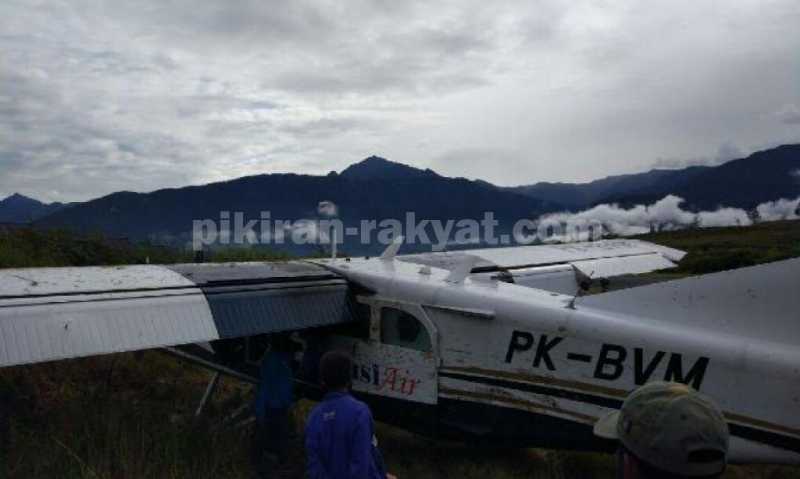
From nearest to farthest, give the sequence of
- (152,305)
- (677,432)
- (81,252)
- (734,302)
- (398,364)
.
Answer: (677,432)
(734,302)
(152,305)
(398,364)
(81,252)

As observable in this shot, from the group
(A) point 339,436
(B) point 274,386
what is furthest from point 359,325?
(A) point 339,436

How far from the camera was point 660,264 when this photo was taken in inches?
501

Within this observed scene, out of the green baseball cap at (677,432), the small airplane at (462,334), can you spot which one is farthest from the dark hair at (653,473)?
the small airplane at (462,334)

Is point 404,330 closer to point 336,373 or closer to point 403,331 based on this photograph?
point 403,331

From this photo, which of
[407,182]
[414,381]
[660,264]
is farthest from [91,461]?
[407,182]

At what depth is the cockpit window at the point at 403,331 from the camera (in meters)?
6.69

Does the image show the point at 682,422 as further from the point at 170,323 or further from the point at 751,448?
the point at 170,323

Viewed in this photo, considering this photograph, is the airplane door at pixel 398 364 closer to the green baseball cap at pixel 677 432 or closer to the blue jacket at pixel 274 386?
the blue jacket at pixel 274 386

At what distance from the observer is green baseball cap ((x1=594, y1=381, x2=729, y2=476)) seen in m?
1.76

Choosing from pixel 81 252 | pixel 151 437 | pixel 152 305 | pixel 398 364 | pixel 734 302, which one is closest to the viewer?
pixel 734 302

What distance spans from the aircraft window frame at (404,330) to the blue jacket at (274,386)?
1065 mm

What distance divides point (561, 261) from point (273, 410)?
616cm

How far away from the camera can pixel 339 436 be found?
12.3ft

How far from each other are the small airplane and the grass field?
826 millimetres
